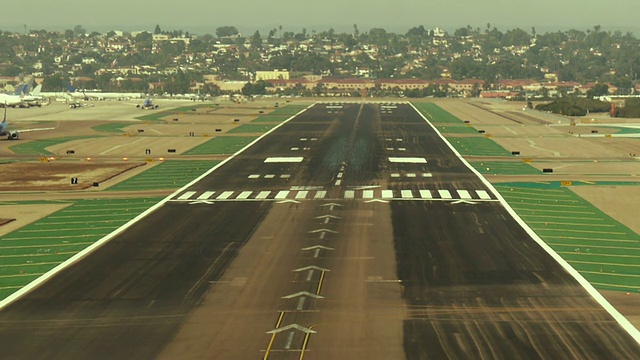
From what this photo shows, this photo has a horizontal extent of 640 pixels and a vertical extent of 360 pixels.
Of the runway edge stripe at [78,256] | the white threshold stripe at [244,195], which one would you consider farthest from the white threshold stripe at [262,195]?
the runway edge stripe at [78,256]

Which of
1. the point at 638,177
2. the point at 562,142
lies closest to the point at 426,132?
A: the point at 562,142

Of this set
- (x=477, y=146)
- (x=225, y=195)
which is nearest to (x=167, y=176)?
(x=225, y=195)

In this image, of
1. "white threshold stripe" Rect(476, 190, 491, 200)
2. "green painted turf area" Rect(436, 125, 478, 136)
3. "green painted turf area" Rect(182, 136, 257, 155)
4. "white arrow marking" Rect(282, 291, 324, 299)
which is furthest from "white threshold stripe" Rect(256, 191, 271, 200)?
"green painted turf area" Rect(436, 125, 478, 136)

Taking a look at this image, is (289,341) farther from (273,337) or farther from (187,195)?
(187,195)

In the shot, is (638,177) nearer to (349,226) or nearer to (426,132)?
(349,226)

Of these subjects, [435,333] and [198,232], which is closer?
[435,333]

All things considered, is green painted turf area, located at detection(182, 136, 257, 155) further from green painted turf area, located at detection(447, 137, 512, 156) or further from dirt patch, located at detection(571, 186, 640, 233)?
dirt patch, located at detection(571, 186, 640, 233)
